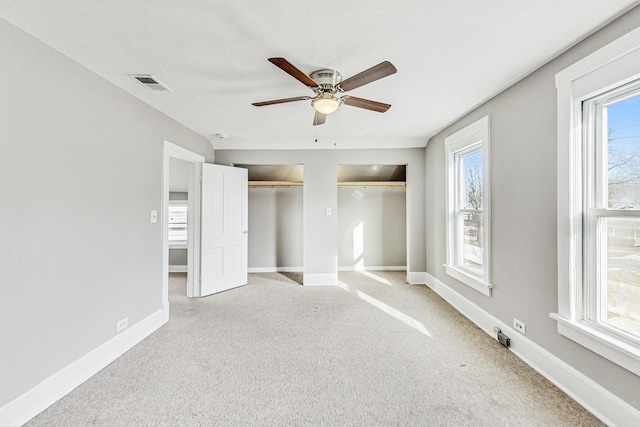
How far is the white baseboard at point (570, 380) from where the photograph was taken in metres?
1.52

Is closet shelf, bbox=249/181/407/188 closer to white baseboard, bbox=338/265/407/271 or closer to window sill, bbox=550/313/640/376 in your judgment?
white baseboard, bbox=338/265/407/271

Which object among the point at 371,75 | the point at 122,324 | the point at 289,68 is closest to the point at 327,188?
the point at 371,75

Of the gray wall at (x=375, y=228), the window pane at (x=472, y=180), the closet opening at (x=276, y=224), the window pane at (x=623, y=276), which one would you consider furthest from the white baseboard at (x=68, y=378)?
the window pane at (x=472, y=180)

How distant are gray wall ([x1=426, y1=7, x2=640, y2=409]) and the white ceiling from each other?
124 mm

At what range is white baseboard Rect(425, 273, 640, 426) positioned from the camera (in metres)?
1.52

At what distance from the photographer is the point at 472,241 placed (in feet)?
10.8

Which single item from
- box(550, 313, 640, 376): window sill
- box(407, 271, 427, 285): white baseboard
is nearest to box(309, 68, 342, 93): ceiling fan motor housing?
box(550, 313, 640, 376): window sill

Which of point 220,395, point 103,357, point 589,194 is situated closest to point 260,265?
point 103,357

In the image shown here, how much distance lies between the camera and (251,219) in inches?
215

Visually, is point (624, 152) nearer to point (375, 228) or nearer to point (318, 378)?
point (318, 378)

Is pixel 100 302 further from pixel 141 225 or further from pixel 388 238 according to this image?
pixel 388 238

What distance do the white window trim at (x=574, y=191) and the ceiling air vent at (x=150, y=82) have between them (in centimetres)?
306

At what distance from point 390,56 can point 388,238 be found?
13.4ft

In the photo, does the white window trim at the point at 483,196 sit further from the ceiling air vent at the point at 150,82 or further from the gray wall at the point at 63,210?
the gray wall at the point at 63,210
